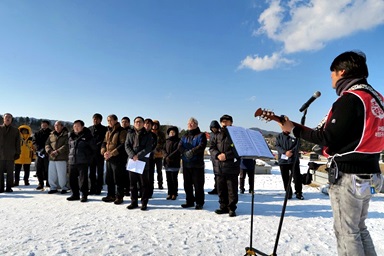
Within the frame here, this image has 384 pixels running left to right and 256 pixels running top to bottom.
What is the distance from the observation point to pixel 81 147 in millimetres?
6918

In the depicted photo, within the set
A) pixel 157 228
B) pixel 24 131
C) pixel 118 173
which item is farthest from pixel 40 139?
pixel 157 228

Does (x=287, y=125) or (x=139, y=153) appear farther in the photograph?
(x=139, y=153)

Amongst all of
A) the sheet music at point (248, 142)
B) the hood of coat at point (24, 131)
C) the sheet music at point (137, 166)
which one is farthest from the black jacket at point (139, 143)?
the hood of coat at point (24, 131)

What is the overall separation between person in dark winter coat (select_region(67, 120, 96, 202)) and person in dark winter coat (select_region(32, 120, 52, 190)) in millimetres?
1989

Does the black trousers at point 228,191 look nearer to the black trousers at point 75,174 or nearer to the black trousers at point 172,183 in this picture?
the black trousers at point 172,183

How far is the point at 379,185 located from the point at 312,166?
0.72 m

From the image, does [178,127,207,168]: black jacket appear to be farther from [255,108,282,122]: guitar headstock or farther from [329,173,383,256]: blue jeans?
[329,173,383,256]: blue jeans

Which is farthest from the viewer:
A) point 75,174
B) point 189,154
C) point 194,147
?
point 75,174

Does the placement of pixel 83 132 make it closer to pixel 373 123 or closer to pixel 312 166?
pixel 312 166

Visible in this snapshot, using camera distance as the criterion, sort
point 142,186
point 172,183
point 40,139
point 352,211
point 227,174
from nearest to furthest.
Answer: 1. point 352,211
2. point 227,174
3. point 142,186
4. point 172,183
5. point 40,139

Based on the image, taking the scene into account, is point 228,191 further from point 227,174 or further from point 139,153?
point 139,153

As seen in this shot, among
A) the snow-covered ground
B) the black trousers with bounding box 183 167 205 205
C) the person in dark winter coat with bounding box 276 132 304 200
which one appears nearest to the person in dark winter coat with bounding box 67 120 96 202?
the snow-covered ground

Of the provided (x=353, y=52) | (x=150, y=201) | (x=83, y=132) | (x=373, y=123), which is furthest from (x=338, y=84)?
(x=83, y=132)

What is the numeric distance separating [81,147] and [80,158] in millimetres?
281
